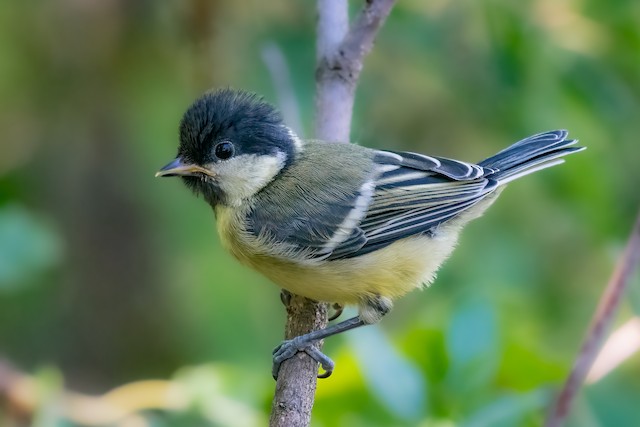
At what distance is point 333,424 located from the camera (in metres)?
1.82

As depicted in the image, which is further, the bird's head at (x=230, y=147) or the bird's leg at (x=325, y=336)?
the bird's head at (x=230, y=147)

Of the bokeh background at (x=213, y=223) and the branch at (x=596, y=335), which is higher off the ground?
the bokeh background at (x=213, y=223)

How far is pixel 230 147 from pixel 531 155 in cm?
80

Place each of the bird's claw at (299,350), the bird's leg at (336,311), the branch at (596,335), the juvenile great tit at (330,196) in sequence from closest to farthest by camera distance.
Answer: the branch at (596,335), the bird's claw at (299,350), the juvenile great tit at (330,196), the bird's leg at (336,311)

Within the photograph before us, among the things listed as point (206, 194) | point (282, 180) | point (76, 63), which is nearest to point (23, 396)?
point (206, 194)

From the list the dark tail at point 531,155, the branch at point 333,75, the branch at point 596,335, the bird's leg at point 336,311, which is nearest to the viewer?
the branch at point 596,335

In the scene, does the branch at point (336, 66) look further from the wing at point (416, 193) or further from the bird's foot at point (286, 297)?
the bird's foot at point (286, 297)

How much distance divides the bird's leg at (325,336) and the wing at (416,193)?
144 mm

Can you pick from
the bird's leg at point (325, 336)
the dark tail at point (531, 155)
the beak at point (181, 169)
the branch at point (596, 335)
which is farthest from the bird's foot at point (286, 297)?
the branch at point (596, 335)

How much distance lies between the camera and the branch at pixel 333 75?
1918mm

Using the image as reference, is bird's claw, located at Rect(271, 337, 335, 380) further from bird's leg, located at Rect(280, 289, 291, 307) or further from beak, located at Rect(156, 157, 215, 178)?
beak, located at Rect(156, 157, 215, 178)

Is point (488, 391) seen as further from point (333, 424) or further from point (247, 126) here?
point (247, 126)

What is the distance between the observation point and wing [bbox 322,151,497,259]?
83.0 inches

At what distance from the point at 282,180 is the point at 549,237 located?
1.45 meters
